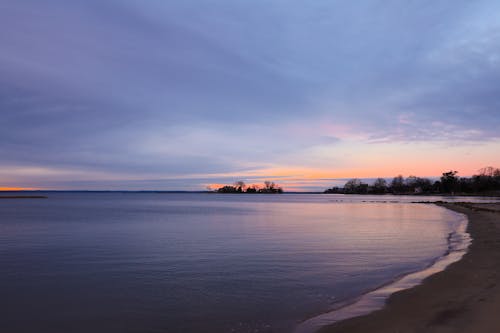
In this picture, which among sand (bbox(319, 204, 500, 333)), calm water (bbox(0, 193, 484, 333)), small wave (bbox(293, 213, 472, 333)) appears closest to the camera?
sand (bbox(319, 204, 500, 333))

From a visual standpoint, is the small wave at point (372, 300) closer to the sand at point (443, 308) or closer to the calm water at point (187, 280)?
the sand at point (443, 308)

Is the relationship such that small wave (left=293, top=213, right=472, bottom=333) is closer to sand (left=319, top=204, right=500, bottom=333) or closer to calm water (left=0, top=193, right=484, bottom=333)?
sand (left=319, top=204, right=500, bottom=333)

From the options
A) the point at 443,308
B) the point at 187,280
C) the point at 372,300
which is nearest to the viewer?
the point at 443,308

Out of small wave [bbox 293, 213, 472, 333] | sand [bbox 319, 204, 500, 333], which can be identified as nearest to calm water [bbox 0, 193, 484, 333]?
small wave [bbox 293, 213, 472, 333]

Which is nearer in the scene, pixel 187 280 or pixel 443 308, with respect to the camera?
pixel 443 308

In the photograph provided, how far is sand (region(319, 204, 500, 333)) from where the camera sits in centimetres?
730

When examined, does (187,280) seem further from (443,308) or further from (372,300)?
(443,308)

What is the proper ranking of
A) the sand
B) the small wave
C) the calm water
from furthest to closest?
the calm water < the small wave < the sand

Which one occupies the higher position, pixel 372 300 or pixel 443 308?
pixel 443 308

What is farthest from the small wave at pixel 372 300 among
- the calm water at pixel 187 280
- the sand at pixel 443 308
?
the calm water at pixel 187 280

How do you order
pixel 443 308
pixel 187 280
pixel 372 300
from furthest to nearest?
pixel 187 280 < pixel 372 300 < pixel 443 308

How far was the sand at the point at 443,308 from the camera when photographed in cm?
730

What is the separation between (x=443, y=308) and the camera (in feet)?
28.1

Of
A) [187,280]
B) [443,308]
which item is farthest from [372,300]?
[187,280]
